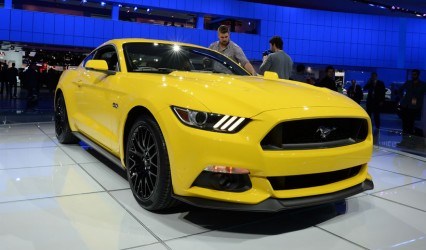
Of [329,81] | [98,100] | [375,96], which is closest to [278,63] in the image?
[329,81]

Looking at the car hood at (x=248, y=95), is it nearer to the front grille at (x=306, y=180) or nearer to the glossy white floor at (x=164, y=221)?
the front grille at (x=306, y=180)

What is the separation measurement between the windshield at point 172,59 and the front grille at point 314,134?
1.35 meters

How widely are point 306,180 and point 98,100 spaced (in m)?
2.06

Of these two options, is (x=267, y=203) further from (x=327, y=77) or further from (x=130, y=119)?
(x=327, y=77)

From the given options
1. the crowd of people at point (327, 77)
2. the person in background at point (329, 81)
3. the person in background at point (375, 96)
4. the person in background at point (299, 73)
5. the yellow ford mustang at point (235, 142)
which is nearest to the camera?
the yellow ford mustang at point (235, 142)

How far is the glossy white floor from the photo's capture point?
2.22m

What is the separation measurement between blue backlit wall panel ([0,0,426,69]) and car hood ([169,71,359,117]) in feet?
80.5

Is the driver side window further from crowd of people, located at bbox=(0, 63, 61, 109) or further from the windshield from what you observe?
crowd of people, located at bbox=(0, 63, 61, 109)

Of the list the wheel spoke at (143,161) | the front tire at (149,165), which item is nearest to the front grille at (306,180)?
the front tire at (149,165)

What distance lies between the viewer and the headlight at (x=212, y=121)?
218 centimetres

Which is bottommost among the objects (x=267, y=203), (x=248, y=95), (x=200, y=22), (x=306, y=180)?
(x=267, y=203)

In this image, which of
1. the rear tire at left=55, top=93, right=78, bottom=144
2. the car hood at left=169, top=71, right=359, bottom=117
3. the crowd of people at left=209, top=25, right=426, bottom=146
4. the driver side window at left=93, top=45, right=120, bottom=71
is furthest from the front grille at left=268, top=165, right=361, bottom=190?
the rear tire at left=55, top=93, right=78, bottom=144

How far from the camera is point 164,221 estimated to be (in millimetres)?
2508

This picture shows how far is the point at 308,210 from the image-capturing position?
2818mm
